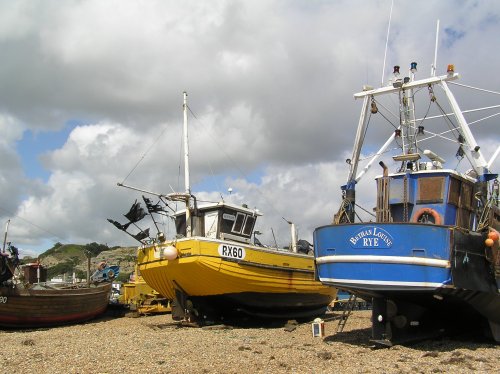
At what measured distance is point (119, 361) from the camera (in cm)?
886

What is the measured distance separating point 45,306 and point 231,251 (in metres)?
7.14

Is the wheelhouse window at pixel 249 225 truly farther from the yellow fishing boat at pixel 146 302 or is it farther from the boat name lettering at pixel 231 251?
the yellow fishing boat at pixel 146 302

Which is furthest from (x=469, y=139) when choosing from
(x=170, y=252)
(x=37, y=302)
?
(x=37, y=302)

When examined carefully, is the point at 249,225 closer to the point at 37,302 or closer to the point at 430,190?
the point at 430,190

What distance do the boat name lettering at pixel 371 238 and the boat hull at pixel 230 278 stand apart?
4.72 m

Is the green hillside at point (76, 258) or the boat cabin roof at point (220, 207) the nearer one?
the boat cabin roof at point (220, 207)

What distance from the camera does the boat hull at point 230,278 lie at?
14.3 m

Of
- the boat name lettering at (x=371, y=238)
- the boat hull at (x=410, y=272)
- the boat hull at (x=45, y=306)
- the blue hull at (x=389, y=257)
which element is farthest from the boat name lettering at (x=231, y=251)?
the boat hull at (x=45, y=306)

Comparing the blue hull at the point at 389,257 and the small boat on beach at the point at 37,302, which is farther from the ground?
the blue hull at the point at 389,257

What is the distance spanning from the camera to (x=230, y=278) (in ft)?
47.6

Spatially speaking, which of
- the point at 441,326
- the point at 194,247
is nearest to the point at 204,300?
the point at 194,247

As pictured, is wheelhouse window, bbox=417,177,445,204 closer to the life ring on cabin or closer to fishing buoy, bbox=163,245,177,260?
the life ring on cabin

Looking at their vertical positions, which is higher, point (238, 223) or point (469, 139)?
point (469, 139)

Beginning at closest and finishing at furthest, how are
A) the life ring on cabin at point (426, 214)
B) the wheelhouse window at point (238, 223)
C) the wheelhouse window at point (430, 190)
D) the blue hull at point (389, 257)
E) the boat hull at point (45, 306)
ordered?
the blue hull at point (389, 257) < the life ring on cabin at point (426, 214) < the wheelhouse window at point (430, 190) < the boat hull at point (45, 306) < the wheelhouse window at point (238, 223)
